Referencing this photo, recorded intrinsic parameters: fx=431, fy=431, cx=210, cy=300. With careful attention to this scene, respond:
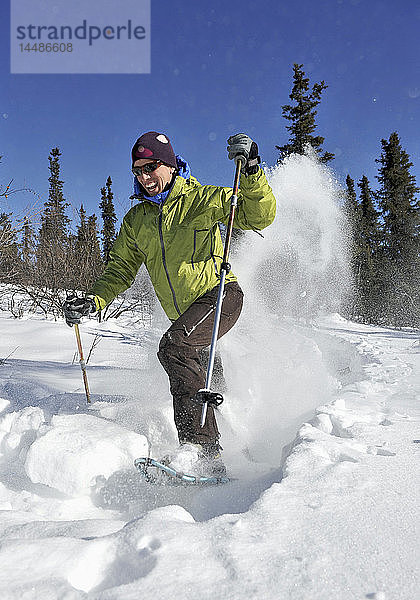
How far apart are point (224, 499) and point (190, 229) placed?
161 centimetres

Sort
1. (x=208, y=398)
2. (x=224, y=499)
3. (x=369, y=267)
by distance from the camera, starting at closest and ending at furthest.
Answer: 1. (x=224, y=499)
2. (x=208, y=398)
3. (x=369, y=267)

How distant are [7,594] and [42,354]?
20.9 feet

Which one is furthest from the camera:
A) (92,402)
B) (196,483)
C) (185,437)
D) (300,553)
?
(92,402)

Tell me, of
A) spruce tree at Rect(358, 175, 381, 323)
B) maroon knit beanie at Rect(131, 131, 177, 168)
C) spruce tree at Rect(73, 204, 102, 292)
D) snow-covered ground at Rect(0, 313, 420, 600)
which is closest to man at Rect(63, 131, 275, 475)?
maroon knit beanie at Rect(131, 131, 177, 168)

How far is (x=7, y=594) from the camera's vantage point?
3.69 ft

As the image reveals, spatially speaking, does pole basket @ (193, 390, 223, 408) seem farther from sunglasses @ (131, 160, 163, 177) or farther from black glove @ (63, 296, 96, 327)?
sunglasses @ (131, 160, 163, 177)

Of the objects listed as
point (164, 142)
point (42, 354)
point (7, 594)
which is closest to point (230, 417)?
point (164, 142)

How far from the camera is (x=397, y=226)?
1033 inches

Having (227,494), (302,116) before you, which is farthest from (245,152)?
(302,116)

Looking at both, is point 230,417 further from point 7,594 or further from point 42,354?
point 42,354

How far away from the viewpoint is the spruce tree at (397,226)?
79.9 ft

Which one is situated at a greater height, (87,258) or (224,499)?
(87,258)

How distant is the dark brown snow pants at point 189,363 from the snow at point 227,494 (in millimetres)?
293

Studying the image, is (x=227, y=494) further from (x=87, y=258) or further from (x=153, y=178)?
(x=87, y=258)
